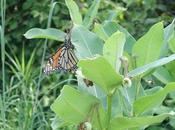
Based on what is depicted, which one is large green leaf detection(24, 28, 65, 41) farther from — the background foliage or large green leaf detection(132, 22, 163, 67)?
the background foliage

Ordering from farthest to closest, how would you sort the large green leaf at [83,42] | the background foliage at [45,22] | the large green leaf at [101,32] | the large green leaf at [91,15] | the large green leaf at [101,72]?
the background foliage at [45,22], the large green leaf at [91,15], the large green leaf at [101,32], the large green leaf at [83,42], the large green leaf at [101,72]

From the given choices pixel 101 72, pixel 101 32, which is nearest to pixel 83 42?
pixel 101 32

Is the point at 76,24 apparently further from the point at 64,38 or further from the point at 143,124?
the point at 143,124

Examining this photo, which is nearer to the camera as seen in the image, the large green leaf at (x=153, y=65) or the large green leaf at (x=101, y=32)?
the large green leaf at (x=153, y=65)

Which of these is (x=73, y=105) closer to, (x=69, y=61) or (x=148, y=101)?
(x=148, y=101)

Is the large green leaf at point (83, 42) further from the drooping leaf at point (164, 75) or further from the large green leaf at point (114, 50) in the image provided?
the drooping leaf at point (164, 75)

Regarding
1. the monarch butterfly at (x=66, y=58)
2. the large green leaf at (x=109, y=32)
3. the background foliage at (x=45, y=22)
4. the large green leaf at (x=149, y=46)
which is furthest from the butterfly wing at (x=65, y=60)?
the background foliage at (x=45, y=22)

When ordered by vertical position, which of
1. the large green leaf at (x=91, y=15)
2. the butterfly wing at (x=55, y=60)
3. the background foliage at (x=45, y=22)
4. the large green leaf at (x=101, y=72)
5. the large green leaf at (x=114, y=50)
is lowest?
the background foliage at (x=45, y=22)
